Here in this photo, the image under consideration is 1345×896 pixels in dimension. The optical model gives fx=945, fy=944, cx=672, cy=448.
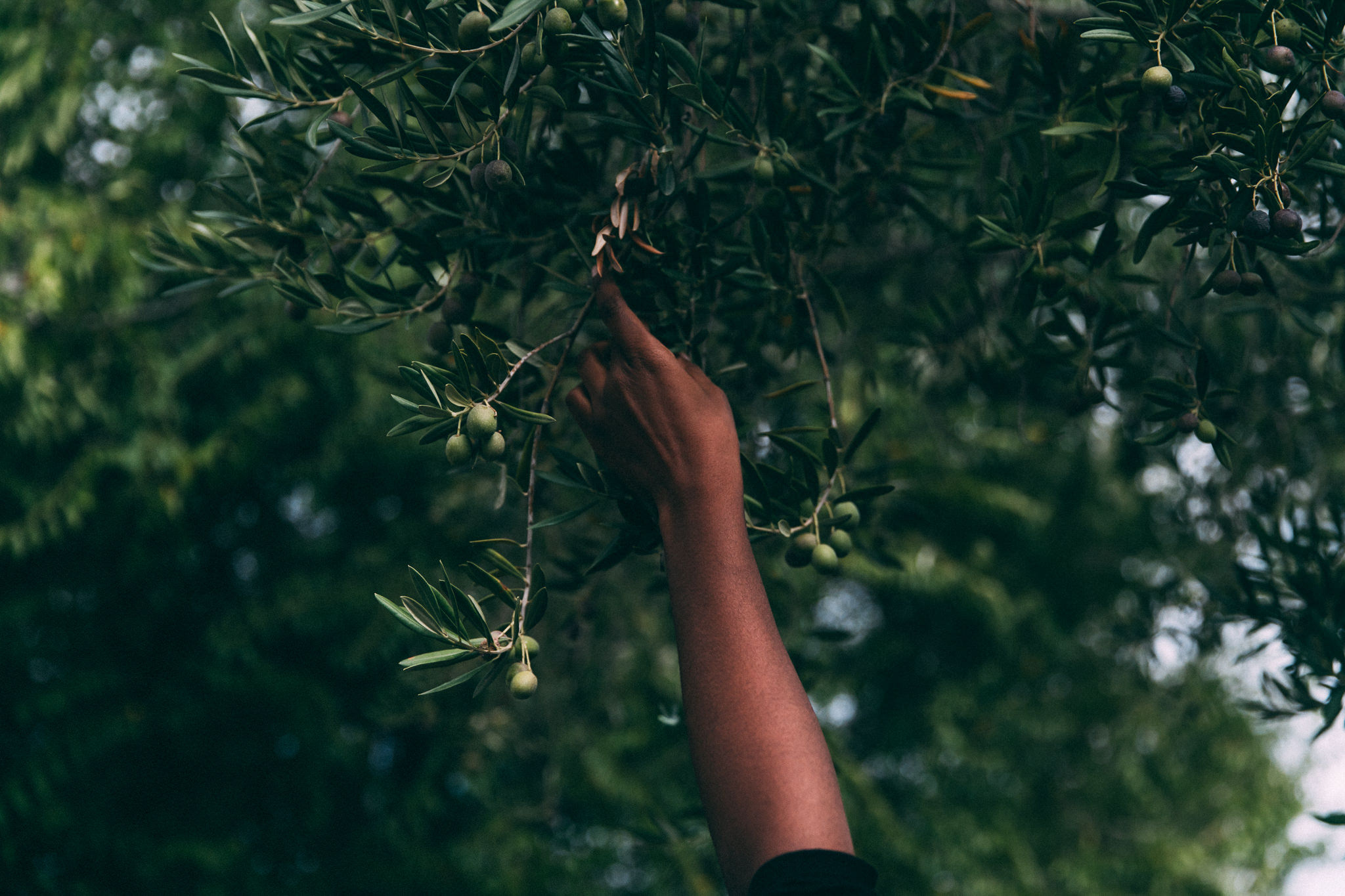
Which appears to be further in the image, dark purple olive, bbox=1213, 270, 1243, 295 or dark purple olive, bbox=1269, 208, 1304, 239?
dark purple olive, bbox=1213, 270, 1243, 295

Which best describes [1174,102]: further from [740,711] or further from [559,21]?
[740,711]

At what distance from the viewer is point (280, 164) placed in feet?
6.28

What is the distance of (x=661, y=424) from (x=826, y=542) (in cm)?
46

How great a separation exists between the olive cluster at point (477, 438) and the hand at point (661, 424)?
0.16 meters

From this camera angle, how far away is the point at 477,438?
1358mm

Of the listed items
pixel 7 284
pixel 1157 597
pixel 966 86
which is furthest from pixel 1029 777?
pixel 7 284

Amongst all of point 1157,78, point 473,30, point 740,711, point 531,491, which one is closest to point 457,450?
point 531,491

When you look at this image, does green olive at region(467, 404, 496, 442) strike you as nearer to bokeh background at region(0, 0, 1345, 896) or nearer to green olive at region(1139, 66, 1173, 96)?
green olive at region(1139, 66, 1173, 96)

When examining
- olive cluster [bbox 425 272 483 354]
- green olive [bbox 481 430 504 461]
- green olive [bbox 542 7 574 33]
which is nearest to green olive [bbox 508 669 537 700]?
green olive [bbox 481 430 504 461]

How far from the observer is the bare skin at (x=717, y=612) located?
1.19 meters

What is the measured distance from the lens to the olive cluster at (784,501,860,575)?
5.13 ft

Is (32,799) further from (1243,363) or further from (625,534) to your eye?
(1243,363)

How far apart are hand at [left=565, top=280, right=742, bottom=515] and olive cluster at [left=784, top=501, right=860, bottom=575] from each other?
26 centimetres

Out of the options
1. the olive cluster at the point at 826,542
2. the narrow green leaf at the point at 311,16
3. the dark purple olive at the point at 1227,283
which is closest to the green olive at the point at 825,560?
the olive cluster at the point at 826,542
